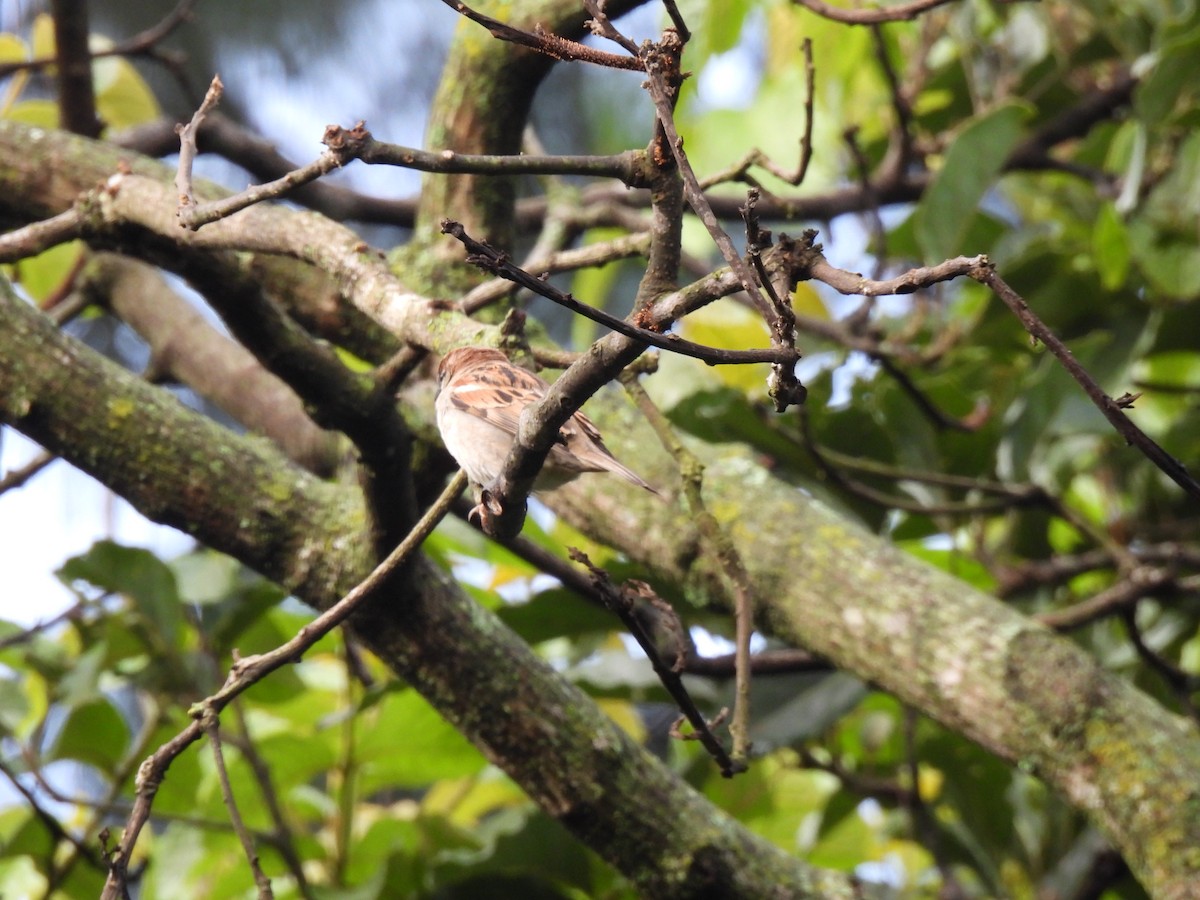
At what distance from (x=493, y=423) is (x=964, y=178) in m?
1.97

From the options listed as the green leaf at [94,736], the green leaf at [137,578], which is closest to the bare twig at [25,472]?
the green leaf at [137,578]

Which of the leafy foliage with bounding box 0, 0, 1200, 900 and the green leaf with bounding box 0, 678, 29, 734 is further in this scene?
the green leaf with bounding box 0, 678, 29, 734

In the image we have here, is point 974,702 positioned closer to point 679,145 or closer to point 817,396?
point 817,396

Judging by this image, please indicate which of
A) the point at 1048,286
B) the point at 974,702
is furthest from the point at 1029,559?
the point at 974,702

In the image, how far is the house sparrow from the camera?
1905mm

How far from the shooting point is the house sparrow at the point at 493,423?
1905 mm

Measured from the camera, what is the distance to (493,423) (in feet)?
6.98

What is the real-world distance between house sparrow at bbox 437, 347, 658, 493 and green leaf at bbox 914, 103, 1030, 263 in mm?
1781

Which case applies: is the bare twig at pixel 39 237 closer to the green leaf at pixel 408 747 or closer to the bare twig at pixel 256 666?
the bare twig at pixel 256 666

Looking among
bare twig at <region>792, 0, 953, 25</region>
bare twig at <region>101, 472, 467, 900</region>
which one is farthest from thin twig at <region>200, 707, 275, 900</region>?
bare twig at <region>792, 0, 953, 25</region>

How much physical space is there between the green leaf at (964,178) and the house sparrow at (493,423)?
178 centimetres

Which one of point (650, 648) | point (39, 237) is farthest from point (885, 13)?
point (39, 237)

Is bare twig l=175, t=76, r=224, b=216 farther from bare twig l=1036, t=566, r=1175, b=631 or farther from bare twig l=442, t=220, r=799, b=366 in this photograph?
bare twig l=1036, t=566, r=1175, b=631

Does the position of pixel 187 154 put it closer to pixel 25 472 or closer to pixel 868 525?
pixel 25 472
